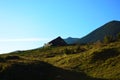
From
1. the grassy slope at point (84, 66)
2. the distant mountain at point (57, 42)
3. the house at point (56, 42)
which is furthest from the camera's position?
the distant mountain at point (57, 42)

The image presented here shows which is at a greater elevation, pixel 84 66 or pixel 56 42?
pixel 56 42

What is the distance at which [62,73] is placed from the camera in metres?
41.1

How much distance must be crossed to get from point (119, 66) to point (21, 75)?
54.2ft

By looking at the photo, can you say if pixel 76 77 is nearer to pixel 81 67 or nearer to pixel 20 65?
pixel 20 65

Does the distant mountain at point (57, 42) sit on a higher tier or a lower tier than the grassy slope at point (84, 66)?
higher

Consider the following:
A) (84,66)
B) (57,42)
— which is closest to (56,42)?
(57,42)

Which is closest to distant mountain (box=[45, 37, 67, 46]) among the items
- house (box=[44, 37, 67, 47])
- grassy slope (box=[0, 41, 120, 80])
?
house (box=[44, 37, 67, 47])

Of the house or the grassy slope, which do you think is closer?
the grassy slope

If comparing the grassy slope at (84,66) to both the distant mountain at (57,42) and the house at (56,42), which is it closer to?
the house at (56,42)

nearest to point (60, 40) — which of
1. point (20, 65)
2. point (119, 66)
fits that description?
point (119, 66)

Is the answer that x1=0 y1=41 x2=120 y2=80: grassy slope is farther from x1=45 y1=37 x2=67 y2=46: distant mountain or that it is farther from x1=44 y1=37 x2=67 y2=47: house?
x1=45 y1=37 x2=67 y2=46: distant mountain

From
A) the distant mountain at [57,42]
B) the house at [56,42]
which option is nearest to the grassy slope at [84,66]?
the house at [56,42]

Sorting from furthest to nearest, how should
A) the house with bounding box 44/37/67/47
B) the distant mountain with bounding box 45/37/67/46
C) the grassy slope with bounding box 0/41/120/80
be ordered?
the distant mountain with bounding box 45/37/67/46, the house with bounding box 44/37/67/47, the grassy slope with bounding box 0/41/120/80

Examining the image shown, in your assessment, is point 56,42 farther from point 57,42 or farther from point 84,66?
point 84,66
